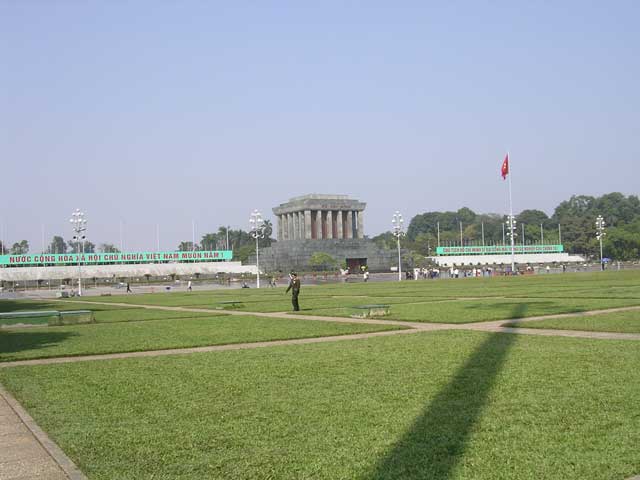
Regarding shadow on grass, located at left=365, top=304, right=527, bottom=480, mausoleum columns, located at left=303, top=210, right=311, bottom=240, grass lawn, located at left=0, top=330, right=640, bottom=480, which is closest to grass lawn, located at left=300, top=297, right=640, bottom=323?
grass lawn, located at left=0, top=330, right=640, bottom=480

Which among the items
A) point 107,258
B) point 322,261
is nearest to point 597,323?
point 322,261

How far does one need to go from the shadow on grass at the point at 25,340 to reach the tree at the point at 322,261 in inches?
4543

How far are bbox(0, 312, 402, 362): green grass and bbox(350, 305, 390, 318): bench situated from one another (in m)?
2.72

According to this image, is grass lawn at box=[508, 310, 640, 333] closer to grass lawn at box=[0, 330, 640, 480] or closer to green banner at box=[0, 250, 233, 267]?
grass lawn at box=[0, 330, 640, 480]

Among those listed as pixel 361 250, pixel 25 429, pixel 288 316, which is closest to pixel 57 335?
pixel 288 316

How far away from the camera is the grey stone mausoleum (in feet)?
491

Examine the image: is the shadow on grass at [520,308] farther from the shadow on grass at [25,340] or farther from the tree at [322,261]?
the tree at [322,261]

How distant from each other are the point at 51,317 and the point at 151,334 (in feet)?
26.0

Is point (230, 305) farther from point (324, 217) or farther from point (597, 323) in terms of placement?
point (324, 217)

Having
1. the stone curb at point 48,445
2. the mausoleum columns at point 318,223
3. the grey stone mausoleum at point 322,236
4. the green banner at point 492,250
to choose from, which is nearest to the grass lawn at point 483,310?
the stone curb at point 48,445

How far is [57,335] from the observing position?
23.4 meters

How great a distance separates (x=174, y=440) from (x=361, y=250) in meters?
150

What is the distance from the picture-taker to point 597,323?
20891 mm

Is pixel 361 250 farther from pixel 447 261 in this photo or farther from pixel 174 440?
pixel 174 440
